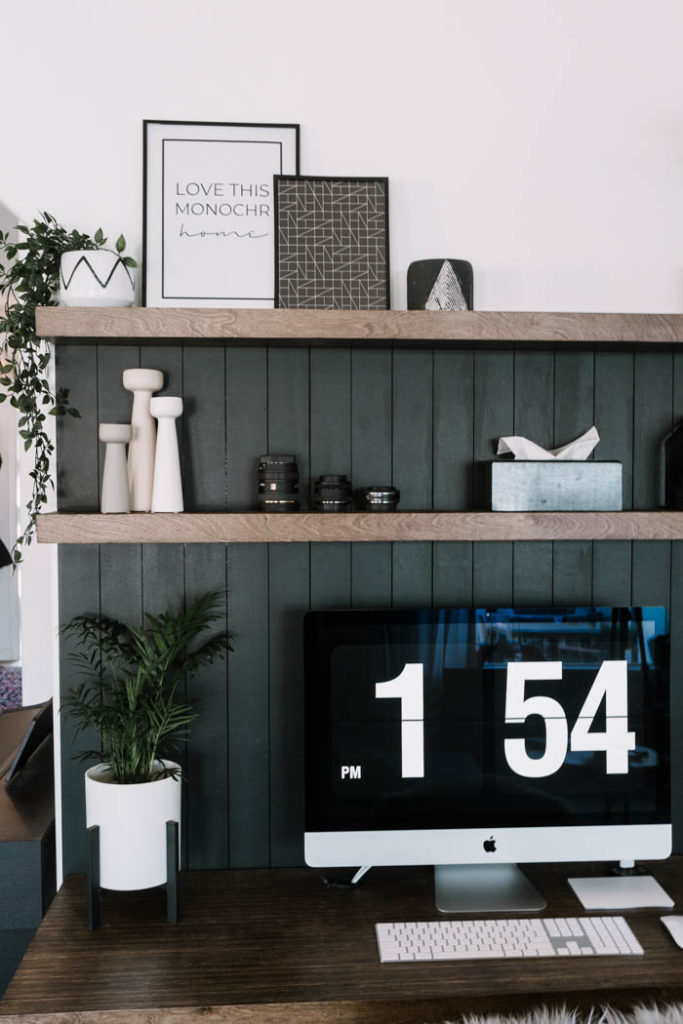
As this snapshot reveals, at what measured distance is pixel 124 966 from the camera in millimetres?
1342

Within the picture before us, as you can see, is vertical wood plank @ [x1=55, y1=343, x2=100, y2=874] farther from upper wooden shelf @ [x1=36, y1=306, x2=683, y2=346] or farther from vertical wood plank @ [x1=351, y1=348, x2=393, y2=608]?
vertical wood plank @ [x1=351, y1=348, x2=393, y2=608]

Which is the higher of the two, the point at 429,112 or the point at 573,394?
the point at 429,112

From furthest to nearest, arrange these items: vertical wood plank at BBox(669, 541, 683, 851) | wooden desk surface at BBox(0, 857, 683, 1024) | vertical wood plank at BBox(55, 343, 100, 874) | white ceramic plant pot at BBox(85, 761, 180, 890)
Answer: vertical wood plank at BBox(669, 541, 683, 851), vertical wood plank at BBox(55, 343, 100, 874), white ceramic plant pot at BBox(85, 761, 180, 890), wooden desk surface at BBox(0, 857, 683, 1024)

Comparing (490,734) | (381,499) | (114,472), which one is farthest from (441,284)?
(490,734)

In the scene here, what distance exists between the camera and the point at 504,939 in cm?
140

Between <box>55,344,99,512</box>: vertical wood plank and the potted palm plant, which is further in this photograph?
<box>55,344,99,512</box>: vertical wood plank

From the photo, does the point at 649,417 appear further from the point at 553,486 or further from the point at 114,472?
the point at 114,472

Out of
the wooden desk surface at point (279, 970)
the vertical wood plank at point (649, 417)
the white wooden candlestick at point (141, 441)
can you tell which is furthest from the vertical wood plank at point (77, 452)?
the vertical wood plank at point (649, 417)

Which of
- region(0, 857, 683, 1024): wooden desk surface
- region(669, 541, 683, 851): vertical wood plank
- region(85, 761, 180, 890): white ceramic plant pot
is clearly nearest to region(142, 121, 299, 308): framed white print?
region(85, 761, 180, 890): white ceramic plant pot

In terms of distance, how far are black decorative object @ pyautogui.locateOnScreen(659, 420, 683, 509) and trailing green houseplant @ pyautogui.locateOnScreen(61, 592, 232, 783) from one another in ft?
3.11

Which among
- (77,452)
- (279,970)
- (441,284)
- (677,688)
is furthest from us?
(677,688)

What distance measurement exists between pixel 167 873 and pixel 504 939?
1.91 feet

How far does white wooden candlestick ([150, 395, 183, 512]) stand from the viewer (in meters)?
1.57

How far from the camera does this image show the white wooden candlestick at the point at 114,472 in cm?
157
